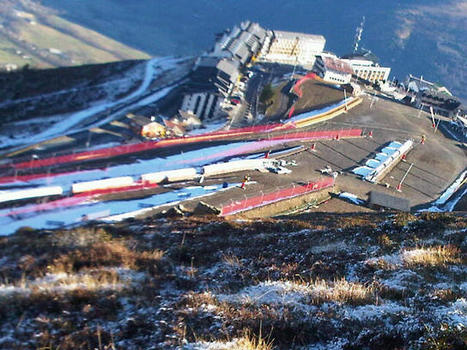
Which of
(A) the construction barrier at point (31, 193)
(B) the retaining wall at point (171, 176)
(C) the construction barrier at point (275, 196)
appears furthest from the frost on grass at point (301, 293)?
(B) the retaining wall at point (171, 176)

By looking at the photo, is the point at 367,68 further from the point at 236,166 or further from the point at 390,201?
the point at 390,201

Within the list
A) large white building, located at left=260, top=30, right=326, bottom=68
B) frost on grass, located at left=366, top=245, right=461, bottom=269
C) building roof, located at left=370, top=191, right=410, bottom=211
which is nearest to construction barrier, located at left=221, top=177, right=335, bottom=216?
building roof, located at left=370, top=191, right=410, bottom=211

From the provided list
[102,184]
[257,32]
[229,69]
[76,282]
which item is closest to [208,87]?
[229,69]

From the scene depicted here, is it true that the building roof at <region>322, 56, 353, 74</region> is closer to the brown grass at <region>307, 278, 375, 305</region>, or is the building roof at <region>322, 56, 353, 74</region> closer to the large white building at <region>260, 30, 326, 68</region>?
the large white building at <region>260, 30, 326, 68</region>

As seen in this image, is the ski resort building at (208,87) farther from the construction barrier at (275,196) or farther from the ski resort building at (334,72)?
the construction barrier at (275,196)

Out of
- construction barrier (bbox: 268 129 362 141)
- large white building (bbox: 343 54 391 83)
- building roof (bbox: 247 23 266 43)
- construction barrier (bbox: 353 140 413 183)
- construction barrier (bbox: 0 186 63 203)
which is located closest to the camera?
construction barrier (bbox: 0 186 63 203)

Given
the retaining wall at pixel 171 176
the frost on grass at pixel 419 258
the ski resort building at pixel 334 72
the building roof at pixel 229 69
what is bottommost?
the retaining wall at pixel 171 176
